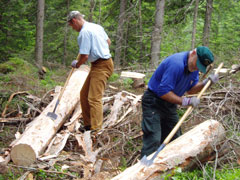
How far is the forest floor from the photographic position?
396 centimetres

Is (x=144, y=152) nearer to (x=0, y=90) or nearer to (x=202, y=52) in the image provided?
(x=202, y=52)

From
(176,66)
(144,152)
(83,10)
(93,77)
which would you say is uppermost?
(83,10)

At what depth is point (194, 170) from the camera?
135 inches

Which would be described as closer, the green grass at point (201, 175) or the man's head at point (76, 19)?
the green grass at point (201, 175)

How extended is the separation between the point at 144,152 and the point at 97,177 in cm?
82

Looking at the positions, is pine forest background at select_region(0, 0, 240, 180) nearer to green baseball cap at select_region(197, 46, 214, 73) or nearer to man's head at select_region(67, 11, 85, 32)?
man's head at select_region(67, 11, 85, 32)

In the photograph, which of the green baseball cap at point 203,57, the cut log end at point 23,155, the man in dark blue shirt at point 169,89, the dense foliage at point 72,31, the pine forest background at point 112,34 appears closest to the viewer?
the green baseball cap at point 203,57

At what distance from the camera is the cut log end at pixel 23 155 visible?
417 centimetres

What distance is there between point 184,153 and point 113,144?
1860mm

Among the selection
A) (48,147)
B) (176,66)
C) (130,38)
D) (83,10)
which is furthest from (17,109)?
(130,38)

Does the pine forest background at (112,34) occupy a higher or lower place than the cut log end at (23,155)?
higher

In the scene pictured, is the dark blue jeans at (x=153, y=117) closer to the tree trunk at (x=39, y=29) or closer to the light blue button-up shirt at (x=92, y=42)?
the light blue button-up shirt at (x=92, y=42)

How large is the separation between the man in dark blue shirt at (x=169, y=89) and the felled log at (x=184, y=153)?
0.42 metres

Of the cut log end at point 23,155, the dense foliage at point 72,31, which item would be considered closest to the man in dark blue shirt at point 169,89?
the cut log end at point 23,155
